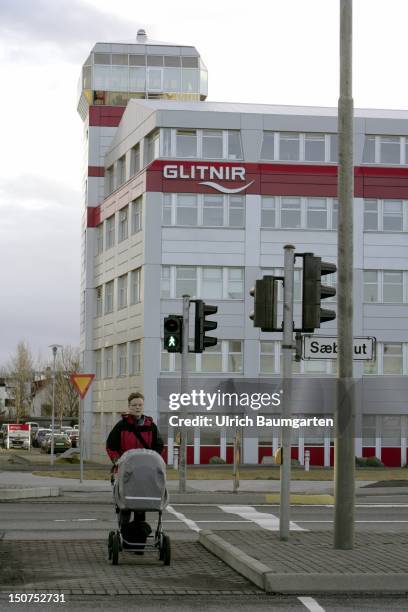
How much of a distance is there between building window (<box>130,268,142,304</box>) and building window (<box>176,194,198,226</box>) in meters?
3.50

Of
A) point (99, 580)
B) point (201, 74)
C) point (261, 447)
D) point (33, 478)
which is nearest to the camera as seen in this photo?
point (99, 580)

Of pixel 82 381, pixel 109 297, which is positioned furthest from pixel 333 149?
pixel 82 381

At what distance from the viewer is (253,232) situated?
57875 mm

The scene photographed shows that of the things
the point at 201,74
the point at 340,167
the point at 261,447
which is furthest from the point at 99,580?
the point at 201,74

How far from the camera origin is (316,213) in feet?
192

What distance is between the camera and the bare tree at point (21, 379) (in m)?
141

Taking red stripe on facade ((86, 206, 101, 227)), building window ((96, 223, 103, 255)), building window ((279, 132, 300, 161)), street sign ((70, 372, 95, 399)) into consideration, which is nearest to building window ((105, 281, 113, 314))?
building window ((96, 223, 103, 255))

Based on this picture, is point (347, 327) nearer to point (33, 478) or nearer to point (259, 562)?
point (259, 562)

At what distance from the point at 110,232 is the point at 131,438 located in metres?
54.0

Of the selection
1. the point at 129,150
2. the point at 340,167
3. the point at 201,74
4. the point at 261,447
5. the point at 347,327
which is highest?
the point at 201,74

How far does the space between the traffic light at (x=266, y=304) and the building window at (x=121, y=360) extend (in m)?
Answer: 47.7

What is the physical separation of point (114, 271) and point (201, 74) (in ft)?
51.0

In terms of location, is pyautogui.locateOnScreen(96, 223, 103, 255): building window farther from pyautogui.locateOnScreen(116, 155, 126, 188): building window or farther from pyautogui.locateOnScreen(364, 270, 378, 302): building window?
pyautogui.locateOnScreen(364, 270, 378, 302): building window

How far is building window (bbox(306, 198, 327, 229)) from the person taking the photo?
58.5m
